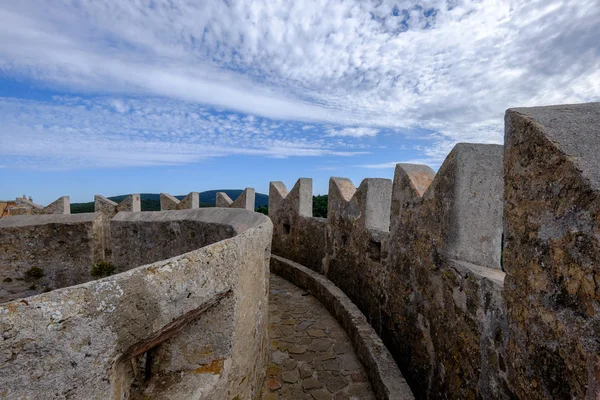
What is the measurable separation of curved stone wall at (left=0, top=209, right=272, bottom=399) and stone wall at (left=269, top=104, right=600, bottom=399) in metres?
1.39

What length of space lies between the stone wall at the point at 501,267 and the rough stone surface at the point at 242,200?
5.38m

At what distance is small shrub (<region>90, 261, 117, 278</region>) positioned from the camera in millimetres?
4906

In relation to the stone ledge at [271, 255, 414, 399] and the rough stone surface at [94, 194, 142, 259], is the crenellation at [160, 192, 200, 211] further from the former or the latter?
the stone ledge at [271, 255, 414, 399]

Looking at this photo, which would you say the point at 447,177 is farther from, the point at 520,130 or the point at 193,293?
the point at 193,293

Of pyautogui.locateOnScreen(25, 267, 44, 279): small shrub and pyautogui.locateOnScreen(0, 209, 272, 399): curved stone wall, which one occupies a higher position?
pyautogui.locateOnScreen(0, 209, 272, 399): curved stone wall

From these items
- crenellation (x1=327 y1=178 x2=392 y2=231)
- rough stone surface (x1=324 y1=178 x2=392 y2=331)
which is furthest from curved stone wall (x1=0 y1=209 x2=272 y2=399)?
crenellation (x1=327 y1=178 x2=392 y2=231)

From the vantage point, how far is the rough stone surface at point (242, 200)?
9.12 meters

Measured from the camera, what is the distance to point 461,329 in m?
2.22

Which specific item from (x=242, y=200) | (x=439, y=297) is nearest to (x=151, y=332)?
(x=439, y=297)

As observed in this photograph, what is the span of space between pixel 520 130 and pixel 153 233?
15.4 ft

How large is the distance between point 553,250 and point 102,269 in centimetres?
542

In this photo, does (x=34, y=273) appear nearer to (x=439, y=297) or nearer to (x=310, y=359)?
(x=310, y=359)

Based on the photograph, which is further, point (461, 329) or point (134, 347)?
point (461, 329)

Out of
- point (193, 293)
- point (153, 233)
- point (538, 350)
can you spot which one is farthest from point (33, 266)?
point (538, 350)
